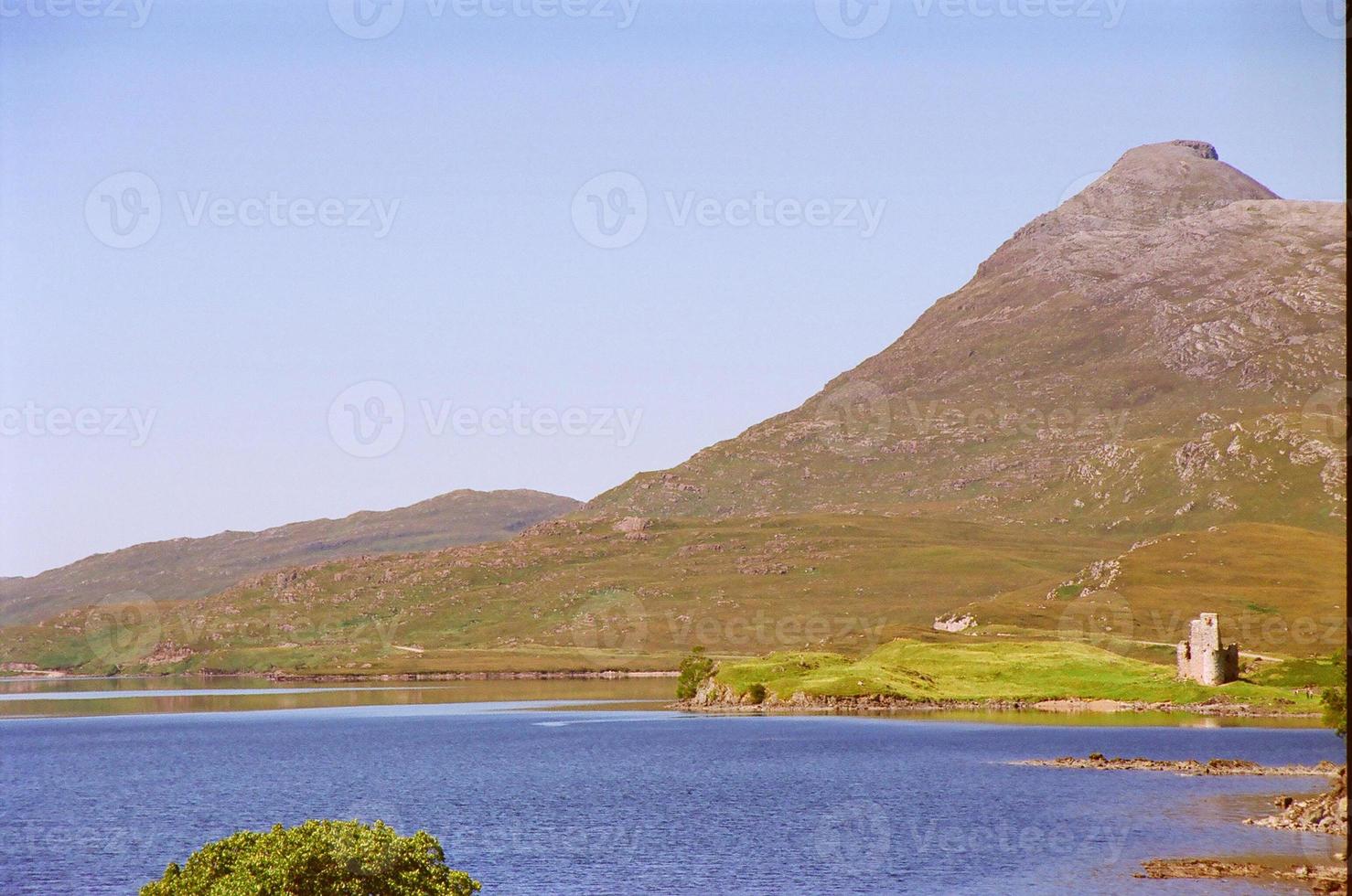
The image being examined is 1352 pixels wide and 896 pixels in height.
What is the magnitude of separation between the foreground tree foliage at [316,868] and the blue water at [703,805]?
90.8ft

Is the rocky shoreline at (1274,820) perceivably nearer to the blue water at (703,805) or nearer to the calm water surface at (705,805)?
the blue water at (703,805)

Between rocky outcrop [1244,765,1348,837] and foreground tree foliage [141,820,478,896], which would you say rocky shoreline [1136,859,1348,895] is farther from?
foreground tree foliage [141,820,478,896]

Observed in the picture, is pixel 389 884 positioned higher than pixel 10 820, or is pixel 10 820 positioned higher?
pixel 389 884

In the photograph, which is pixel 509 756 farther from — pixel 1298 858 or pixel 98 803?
pixel 1298 858

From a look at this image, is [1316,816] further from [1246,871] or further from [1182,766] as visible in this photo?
[1182,766]

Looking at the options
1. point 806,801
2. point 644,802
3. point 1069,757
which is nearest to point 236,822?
point 644,802

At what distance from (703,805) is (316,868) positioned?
6898cm

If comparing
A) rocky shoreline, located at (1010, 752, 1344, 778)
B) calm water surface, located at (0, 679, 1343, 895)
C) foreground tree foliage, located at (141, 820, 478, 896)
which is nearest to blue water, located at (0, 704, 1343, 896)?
calm water surface, located at (0, 679, 1343, 895)

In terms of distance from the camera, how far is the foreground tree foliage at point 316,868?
2007 inches

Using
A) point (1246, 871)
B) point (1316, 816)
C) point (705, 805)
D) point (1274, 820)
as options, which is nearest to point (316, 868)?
point (1246, 871)

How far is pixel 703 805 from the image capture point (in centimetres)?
11750

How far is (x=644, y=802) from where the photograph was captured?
12038 cm

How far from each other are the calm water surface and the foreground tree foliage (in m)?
26.7

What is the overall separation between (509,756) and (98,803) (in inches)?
1905
